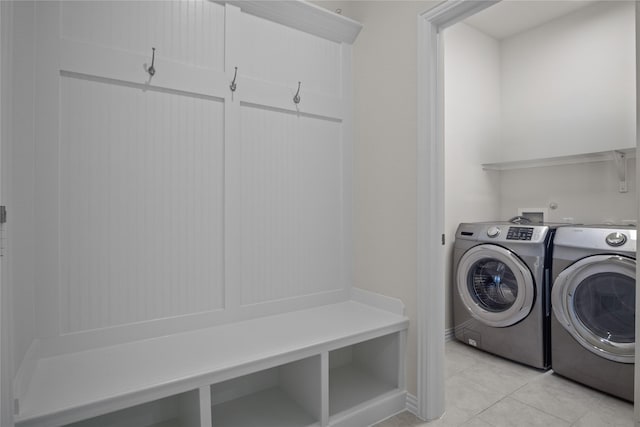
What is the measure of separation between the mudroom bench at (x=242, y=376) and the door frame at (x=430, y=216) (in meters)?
0.14

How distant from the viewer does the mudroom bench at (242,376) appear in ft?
3.63

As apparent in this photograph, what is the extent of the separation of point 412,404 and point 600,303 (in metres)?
1.23

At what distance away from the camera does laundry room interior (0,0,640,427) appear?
1256 millimetres

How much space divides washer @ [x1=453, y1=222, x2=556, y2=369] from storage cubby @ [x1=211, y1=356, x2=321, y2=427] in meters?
1.53

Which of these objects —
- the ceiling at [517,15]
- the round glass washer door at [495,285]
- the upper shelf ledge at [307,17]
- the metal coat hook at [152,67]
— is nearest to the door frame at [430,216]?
the upper shelf ledge at [307,17]

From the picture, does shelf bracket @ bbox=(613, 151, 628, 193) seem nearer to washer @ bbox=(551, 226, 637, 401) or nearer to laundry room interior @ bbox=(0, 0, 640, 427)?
laundry room interior @ bbox=(0, 0, 640, 427)

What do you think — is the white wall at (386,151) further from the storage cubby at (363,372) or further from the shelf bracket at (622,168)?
the shelf bracket at (622,168)

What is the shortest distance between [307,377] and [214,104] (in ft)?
4.50

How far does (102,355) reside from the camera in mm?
1371

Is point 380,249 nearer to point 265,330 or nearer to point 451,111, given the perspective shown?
point 265,330

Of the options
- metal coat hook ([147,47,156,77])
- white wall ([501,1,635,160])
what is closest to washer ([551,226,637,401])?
white wall ([501,1,635,160])

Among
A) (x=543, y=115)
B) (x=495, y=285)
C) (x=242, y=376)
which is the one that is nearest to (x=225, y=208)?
(x=242, y=376)

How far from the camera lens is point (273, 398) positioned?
5.62ft

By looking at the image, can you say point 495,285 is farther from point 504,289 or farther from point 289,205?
point 289,205
